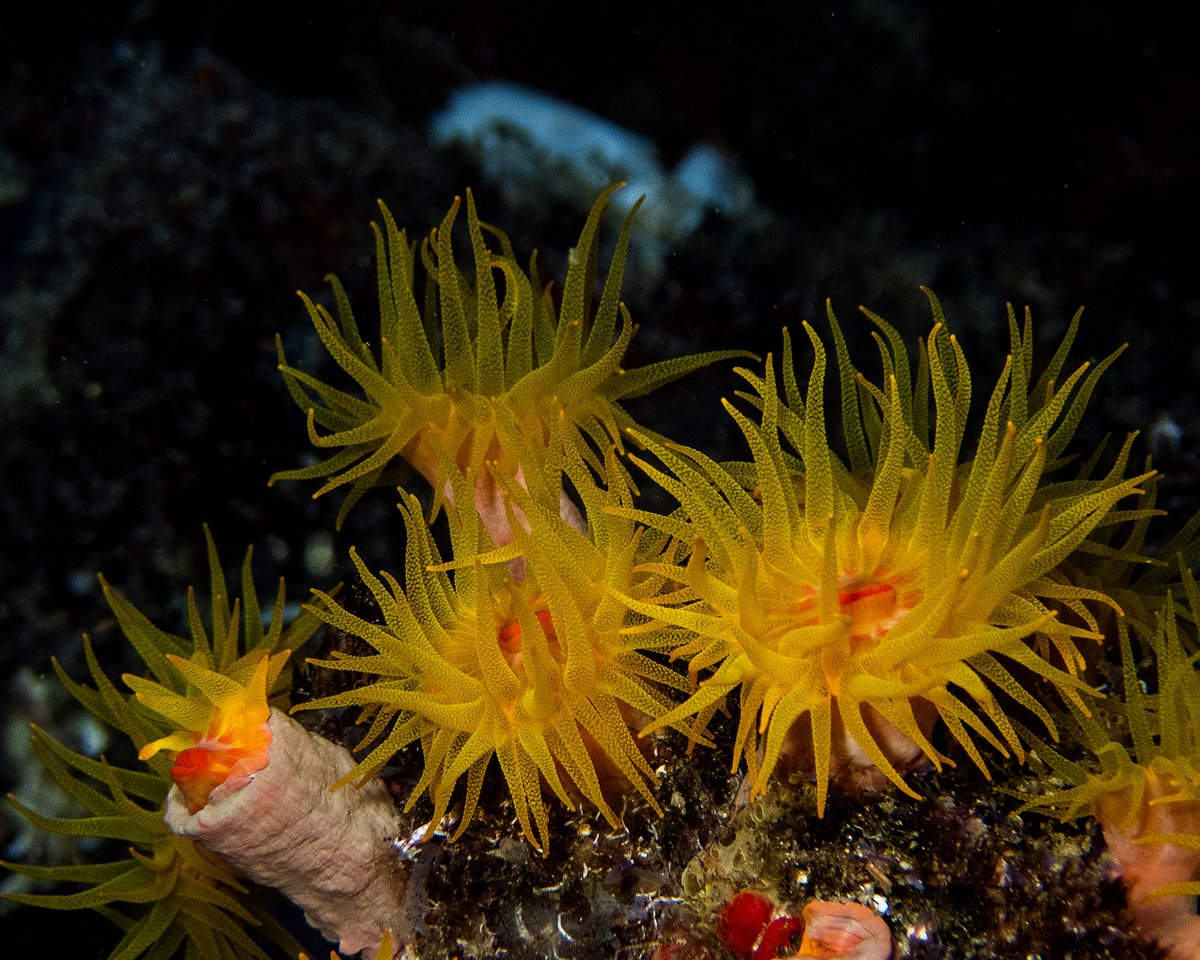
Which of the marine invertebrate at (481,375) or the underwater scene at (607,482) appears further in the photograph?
the marine invertebrate at (481,375)

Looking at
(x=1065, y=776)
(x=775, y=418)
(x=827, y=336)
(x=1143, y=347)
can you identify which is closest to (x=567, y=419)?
(x=775, y=418)

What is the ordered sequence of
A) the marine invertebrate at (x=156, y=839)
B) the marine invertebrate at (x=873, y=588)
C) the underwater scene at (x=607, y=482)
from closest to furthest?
the marine invertebrate at (x=873, y=588), the underwater scene at (x=607, y=482), the marine invertebrate at (x=156, y=839)

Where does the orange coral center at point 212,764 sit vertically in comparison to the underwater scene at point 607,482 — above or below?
below

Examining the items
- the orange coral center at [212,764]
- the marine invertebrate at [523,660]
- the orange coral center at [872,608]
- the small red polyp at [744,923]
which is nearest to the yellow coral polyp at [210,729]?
the orange coral center at [212,764]

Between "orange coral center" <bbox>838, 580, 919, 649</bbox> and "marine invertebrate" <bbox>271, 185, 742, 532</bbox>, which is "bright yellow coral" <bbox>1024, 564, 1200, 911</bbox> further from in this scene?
"marine invertebrate" <bbox>271, 185, 742, 532</bbox>

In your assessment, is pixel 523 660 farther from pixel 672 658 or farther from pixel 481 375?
pixel 481 375

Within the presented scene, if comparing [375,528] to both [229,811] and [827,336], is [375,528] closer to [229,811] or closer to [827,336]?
[229,811]

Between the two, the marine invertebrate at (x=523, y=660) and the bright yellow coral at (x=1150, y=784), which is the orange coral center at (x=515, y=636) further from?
the bright yellow coral at (x=1150, y=784)

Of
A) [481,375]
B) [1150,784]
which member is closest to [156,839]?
[481,375]
